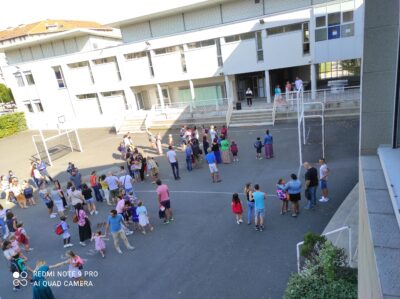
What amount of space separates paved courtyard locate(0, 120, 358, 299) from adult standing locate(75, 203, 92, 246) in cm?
35

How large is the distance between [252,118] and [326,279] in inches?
708

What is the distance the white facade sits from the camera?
73.0 ft

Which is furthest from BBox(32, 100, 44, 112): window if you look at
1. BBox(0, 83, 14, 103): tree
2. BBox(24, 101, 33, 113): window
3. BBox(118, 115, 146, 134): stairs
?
BBox(0, 83, 14, 103): tree

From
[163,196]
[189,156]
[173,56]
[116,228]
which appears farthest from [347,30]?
[116,228]

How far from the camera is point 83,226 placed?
10.5m

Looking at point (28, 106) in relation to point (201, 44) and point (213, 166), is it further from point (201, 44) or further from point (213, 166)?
point (213, 166)

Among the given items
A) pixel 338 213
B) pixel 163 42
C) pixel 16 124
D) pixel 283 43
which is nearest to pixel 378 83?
pixel 338 213

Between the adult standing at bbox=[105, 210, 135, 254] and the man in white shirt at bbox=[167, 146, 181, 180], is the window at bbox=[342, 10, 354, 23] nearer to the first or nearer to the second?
the man in white shirt at bbox=[167, 146, 181, 180]

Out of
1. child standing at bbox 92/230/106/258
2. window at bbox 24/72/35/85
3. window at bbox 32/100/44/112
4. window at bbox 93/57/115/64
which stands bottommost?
child standing at bbox 92/230/106/258

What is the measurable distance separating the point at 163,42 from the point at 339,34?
14.1 metres

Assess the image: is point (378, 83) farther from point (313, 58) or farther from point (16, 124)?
point (16, 124)

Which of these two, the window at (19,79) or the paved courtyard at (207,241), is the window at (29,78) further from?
the paved courtyard at (207,241)

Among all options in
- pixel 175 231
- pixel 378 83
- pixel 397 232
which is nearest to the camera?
pixel 397 232

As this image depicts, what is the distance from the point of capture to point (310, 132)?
18.8 m
